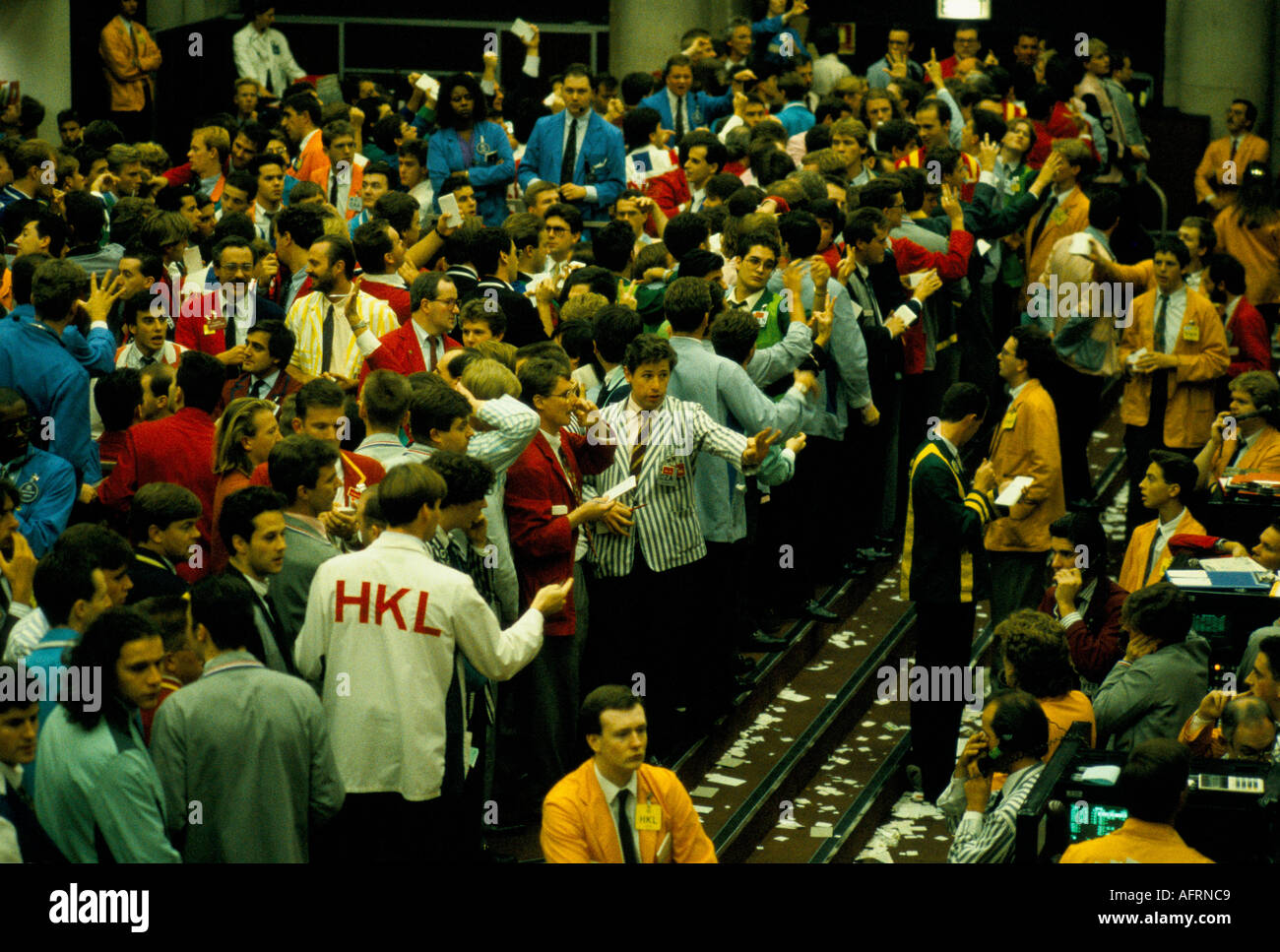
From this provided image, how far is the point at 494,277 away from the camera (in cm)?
812

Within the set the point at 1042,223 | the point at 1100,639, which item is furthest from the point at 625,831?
the point at 1042,223

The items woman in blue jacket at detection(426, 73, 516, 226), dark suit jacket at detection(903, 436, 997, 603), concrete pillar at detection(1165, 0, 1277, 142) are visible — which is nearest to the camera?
dark suit jacket at detection(903, 436, 997, 603)

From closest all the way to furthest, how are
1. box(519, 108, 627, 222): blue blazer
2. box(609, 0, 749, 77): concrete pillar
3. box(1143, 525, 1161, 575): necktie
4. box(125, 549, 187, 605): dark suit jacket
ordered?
1. box(125, 549, 187, 605): dark suit jacket
2. box(1143, 525, 1161, 575): necktie
3. box(519, 108, 627, 222): blue blazer
4. box(609, 0, 749, 77): concrete pillar

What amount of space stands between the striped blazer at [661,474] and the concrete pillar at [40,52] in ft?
32.8

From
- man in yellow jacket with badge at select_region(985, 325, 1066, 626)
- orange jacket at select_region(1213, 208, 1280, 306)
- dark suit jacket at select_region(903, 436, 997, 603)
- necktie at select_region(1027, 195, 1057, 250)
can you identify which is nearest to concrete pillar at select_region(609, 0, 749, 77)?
necktie at select_region(1027, 195, 1057, 250)

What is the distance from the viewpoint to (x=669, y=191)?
1164 centimetres

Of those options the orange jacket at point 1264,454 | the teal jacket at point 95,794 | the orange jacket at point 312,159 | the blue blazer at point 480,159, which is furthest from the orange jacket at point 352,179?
the teal jacket at point 95,794

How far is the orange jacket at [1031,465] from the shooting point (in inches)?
326

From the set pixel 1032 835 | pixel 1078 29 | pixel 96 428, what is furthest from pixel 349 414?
pixel 1078 29

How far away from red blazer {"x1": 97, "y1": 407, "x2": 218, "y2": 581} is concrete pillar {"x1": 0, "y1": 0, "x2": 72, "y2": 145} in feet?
32.3

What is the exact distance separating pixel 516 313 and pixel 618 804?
124 inches

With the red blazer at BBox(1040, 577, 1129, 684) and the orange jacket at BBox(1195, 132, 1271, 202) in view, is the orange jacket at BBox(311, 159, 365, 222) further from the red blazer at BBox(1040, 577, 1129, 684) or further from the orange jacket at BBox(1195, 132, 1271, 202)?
the orange jacket at BBox(1195, 132, 1271, 202)

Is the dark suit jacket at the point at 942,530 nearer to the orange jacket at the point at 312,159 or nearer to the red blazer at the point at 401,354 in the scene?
the red blazer at the point at 401,354

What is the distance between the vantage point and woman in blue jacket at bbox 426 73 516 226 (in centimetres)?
1124
